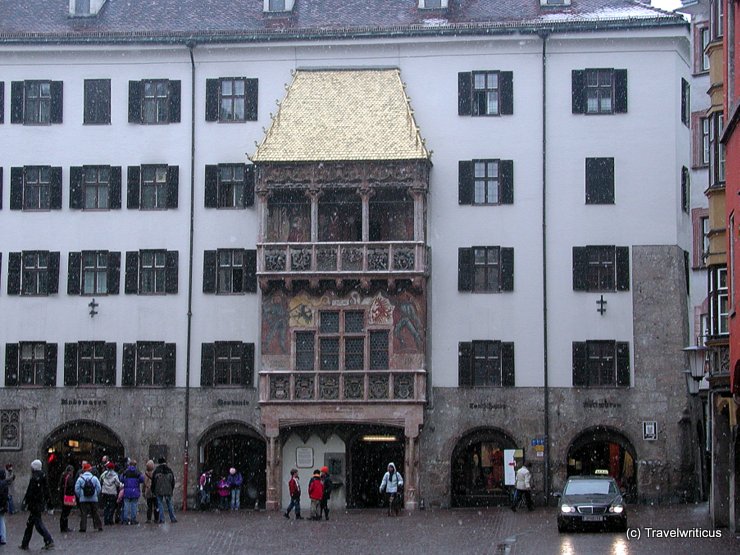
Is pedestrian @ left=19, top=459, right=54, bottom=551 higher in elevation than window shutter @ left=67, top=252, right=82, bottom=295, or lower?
lower

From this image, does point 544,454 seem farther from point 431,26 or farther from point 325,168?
point 431,26

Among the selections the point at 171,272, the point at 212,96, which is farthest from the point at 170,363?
the point at 212,96

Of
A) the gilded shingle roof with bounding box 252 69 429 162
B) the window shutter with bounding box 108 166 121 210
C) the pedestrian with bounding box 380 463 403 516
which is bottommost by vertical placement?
the pedestrian with bounding box 380 463 403 516

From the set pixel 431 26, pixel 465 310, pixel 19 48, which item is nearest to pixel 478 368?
pixel 465 310

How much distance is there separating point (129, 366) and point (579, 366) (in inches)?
631

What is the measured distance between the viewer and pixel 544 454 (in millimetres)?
51000

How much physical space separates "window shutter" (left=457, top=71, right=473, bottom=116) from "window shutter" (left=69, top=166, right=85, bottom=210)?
14.0 meters

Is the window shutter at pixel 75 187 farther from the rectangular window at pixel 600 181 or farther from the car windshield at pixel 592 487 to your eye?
the car windshield at pixel 592 487

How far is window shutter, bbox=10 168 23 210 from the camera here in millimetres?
53625

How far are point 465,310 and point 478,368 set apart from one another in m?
2.10

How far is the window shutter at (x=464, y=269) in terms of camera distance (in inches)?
2042

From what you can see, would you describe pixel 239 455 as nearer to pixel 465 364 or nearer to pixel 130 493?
pixel 465 364

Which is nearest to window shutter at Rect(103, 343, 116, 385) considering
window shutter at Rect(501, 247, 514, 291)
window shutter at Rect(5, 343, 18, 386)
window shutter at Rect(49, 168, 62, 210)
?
window shutter at Rect(5, 343, 18, 386)

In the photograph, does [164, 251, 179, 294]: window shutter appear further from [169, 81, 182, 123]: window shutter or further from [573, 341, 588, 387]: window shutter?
[573, 341, 588, 387]: window shutter
